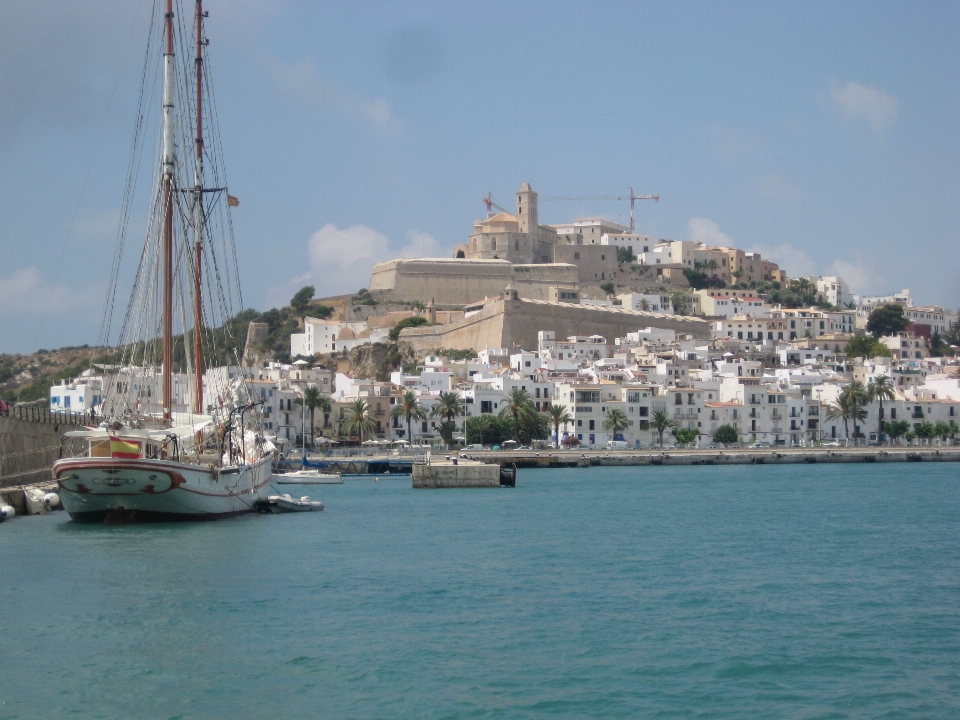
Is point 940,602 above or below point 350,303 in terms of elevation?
below

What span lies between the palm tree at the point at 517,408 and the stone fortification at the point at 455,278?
103 feet

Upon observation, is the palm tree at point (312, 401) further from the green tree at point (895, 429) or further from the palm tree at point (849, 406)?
the green tree at point (895, 429)

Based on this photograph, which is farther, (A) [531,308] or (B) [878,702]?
(A) [531,308]

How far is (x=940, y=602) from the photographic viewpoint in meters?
18.2

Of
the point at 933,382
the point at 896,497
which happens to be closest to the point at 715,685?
the point at 896,497

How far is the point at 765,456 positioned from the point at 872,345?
103 ft

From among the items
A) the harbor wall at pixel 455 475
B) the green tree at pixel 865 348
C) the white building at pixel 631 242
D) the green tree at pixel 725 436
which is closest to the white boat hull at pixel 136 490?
the harbor wall at pixel 455 475

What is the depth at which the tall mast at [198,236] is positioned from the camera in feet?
110

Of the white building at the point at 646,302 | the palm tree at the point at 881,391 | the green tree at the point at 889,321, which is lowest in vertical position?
the palm tree at the point at 881,391

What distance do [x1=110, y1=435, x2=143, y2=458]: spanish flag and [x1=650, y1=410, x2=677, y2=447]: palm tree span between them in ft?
141

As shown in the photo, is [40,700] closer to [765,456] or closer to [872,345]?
[765,456]

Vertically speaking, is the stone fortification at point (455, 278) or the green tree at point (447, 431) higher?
the stone fortification at point (455, 278)

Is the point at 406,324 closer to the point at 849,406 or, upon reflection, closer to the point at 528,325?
the point at 528,325

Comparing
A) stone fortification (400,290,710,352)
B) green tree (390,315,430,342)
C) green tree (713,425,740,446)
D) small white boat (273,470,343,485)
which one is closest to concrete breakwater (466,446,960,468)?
green tree (713,425,740,446)
